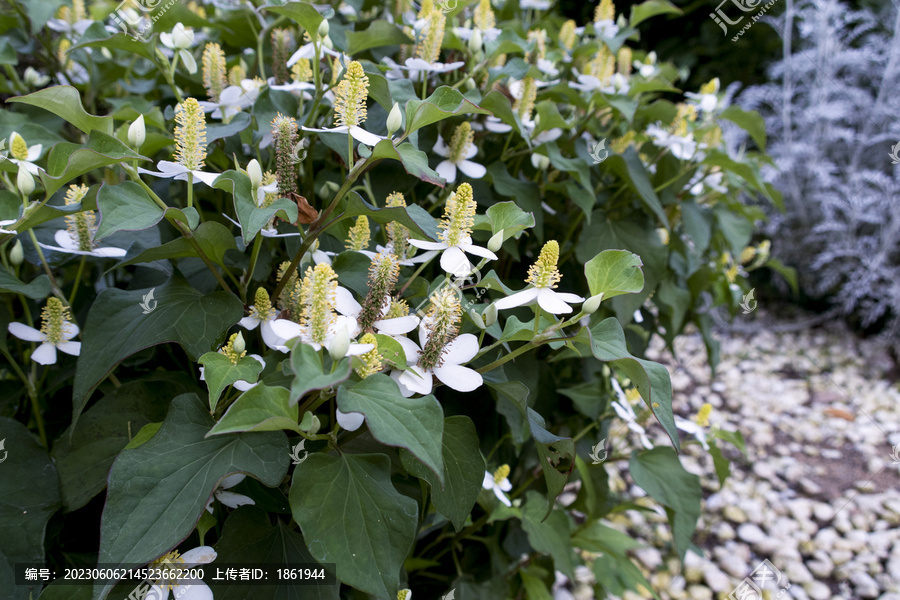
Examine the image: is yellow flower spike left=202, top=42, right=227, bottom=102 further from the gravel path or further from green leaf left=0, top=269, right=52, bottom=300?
the gravel path

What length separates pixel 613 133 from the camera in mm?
1265

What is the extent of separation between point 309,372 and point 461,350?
0.20 metres

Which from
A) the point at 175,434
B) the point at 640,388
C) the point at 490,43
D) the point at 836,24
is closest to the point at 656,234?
the point at 490,43

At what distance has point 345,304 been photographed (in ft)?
2.10

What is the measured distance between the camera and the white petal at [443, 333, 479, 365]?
2.09 feet

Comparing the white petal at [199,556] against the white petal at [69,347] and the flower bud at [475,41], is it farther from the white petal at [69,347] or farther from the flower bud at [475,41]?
the flower bud at [475,41]

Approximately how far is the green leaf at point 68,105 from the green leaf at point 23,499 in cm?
37

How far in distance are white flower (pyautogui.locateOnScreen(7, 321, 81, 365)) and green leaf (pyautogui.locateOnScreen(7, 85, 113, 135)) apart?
0.26 m

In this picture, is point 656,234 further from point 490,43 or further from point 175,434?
point 175,434

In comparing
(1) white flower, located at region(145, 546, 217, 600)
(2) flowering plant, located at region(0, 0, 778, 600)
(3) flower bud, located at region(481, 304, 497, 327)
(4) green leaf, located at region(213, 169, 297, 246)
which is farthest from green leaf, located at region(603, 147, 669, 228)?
(1) white flower, located at region(145, 546, 217, 600)

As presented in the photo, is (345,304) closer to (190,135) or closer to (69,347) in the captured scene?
(190,135)

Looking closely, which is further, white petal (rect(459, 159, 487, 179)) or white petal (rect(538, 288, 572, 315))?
white petal (rect(459, 159, 487, 179))

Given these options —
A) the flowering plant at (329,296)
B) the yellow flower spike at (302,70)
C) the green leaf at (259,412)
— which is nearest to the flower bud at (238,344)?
the flowering plant at (329,296)

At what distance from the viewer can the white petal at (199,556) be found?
0.63 meters
